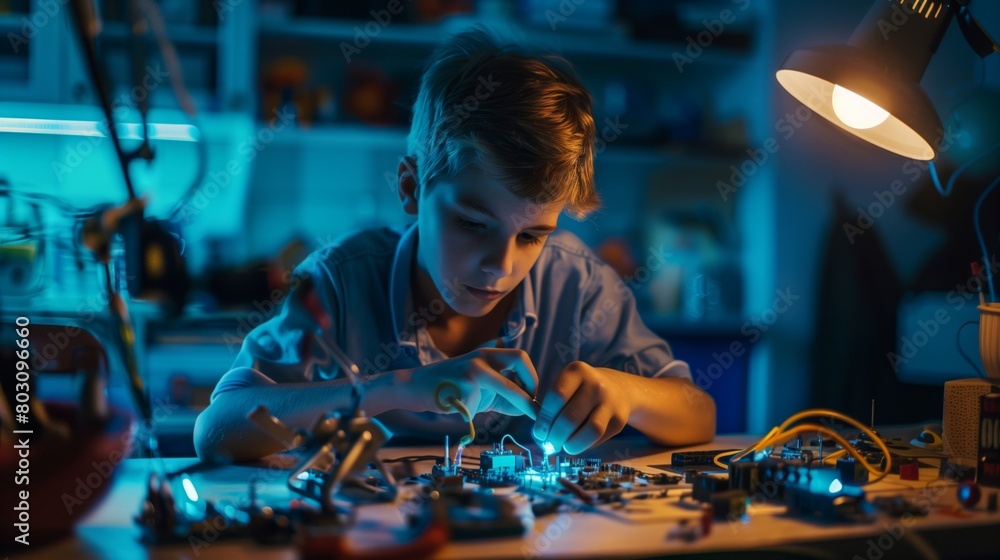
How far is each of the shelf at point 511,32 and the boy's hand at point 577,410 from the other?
1.79 m

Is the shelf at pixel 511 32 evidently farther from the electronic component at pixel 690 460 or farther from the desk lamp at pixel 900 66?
the electronic component at pixel 690 460

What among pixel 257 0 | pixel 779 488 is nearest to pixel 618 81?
pixel 257 0

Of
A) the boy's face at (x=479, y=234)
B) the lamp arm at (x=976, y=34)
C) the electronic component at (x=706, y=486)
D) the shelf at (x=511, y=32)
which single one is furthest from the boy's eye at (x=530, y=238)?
the shelf at (x=511, y=32)

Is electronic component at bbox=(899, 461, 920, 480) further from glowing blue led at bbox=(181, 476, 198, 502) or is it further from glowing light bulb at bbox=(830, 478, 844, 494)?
glowing blue led at bbox=(181, 476, 198, 502)

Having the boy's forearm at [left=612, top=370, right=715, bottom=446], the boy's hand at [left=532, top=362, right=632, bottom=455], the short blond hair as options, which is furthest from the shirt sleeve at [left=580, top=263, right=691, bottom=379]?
the boy's hand at [left=532, top=362, right=632, bottom=455]

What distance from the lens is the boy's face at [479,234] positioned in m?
1.14

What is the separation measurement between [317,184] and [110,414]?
225 cm

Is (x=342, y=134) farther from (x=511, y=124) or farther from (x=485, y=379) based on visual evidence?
(x=485, y=379)

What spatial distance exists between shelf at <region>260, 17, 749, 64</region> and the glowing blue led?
1992mm

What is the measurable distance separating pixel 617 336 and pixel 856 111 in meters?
0.57

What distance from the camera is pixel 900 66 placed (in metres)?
1.11

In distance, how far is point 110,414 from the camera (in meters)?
0.79

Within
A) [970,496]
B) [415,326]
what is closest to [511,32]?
[415,326]

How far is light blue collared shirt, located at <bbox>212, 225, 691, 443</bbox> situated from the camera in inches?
49.8
